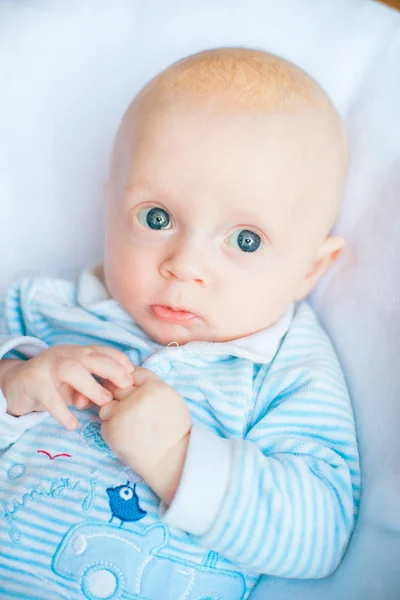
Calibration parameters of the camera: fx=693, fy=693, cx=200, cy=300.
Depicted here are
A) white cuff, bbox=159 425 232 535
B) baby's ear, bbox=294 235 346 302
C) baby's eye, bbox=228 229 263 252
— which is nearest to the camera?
white cuff, bbox=159 425 232 535

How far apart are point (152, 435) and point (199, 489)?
0.08 m

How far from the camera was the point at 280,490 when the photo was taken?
2.71 feet

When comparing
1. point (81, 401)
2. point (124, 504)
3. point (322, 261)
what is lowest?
point (124, 504)

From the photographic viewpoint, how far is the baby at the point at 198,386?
821mm

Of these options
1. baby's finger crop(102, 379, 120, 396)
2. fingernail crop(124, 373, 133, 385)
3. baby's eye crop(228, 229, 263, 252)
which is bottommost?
baby's finger crop(102, 379, 120, 396)

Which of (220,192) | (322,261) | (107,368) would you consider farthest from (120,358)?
(322,261)

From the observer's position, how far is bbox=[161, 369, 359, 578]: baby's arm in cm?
80

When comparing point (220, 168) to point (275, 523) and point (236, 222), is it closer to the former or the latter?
point (236, 222)

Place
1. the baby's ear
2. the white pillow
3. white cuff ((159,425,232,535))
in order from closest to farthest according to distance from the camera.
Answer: white cuff ((159,425,232,535)) < the baby's ear < the white pillow

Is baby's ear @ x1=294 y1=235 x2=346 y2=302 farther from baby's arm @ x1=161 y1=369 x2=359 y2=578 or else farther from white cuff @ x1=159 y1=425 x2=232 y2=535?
white cuff @ x1=159 y1=425 x2=232 y2=535

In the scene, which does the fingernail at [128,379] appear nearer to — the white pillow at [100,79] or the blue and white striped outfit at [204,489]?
the blue and white striped outfit at [204,489]

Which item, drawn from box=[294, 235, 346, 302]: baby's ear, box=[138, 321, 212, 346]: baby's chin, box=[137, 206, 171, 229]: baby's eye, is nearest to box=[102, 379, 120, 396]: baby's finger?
box=[138, 321, 212, 346]: baby's chin

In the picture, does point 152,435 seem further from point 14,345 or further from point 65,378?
point 14,345

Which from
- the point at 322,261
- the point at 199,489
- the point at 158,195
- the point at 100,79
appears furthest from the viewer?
the point at 100,79
